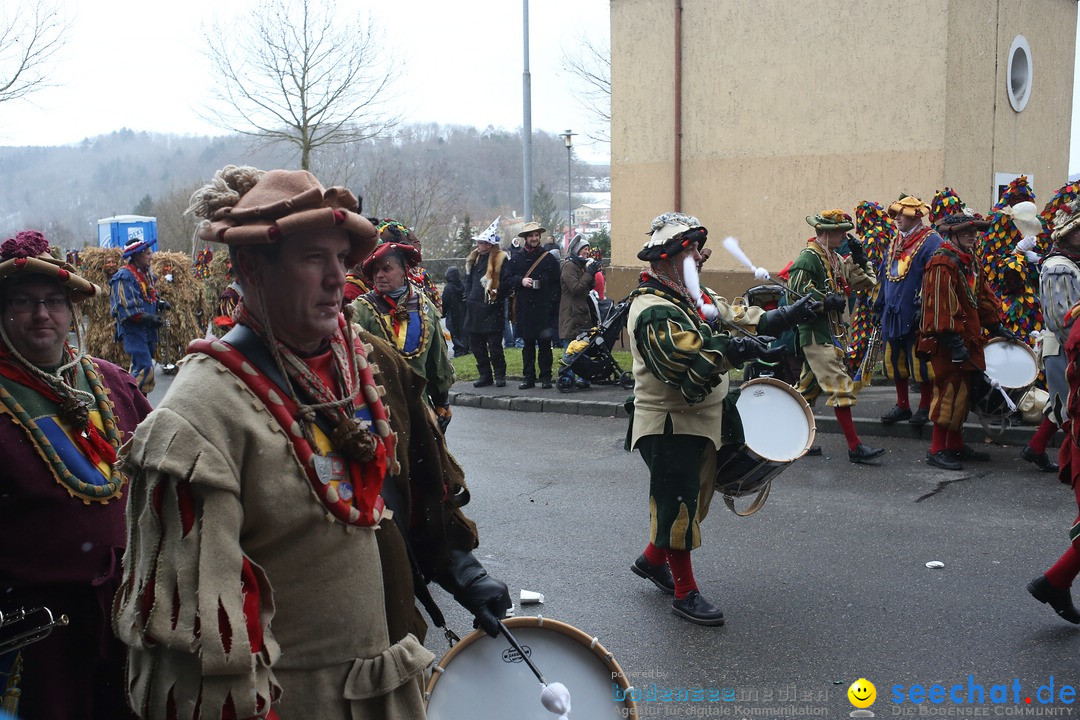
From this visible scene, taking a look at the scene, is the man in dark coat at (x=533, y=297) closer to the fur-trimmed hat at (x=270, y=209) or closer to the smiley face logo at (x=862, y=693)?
the smiley face logo at (x=862, y=693)

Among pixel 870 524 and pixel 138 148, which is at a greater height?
pixel 138 148

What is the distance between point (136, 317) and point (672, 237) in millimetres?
7738

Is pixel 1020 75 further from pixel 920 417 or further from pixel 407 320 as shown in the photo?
pixel 407 320

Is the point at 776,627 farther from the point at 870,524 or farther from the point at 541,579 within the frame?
the point at 870,524

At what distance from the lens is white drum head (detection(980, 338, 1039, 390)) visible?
27.6ft

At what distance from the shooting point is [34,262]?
127 inches

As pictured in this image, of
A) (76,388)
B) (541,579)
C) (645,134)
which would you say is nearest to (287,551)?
(76,388)

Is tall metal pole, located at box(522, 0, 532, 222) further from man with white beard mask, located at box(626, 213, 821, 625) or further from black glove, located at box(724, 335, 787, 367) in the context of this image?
black glove, located at box(724, 335, 787, 367)

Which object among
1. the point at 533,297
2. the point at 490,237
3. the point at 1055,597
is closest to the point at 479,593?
the point at 1055,597

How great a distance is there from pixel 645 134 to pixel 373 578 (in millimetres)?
15295

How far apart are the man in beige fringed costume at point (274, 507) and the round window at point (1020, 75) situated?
50.2 feet

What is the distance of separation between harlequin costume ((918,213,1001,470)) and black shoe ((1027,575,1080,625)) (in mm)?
3283

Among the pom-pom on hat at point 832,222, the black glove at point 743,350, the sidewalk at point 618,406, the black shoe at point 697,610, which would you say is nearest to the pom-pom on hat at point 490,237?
the sidewalk at point 618,406

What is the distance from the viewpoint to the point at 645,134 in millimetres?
16906
